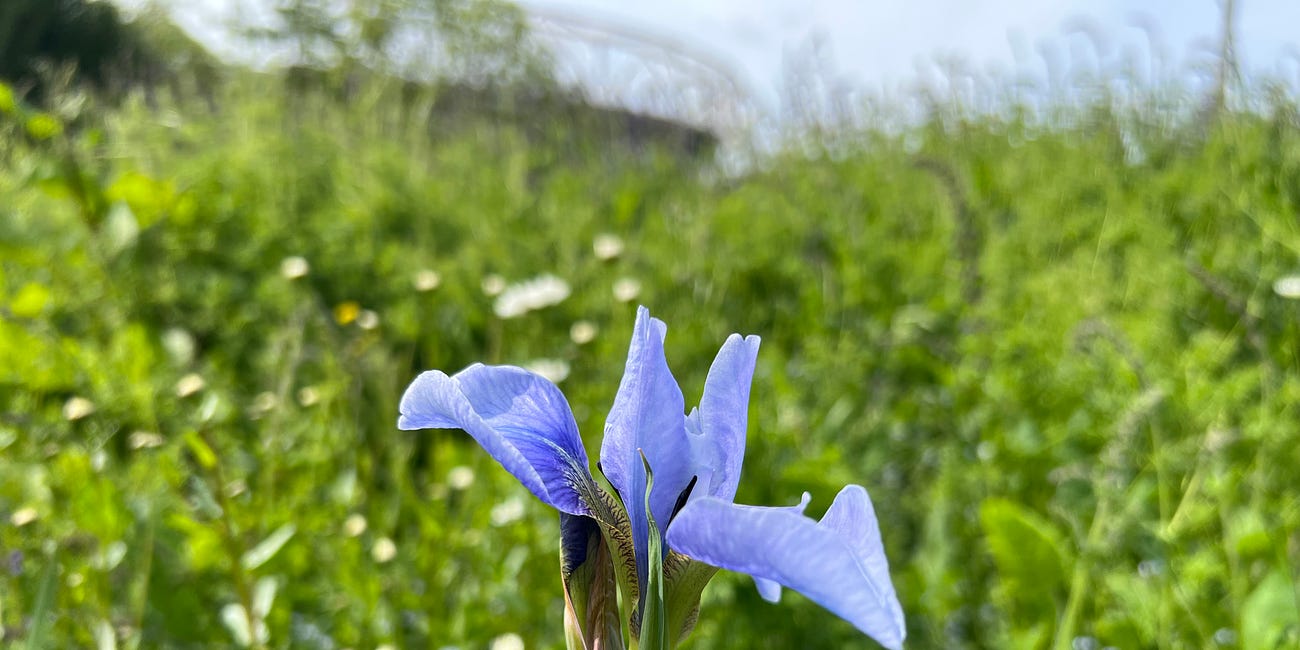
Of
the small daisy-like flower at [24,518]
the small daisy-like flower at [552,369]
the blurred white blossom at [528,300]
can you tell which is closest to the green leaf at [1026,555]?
the small daisy-like flower at [552,369]

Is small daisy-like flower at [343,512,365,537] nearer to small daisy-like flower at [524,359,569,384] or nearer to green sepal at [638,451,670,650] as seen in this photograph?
small daisy-like flower at [524,359,569,384]

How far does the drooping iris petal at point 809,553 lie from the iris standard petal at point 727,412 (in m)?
0.10

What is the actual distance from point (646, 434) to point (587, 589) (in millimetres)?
124

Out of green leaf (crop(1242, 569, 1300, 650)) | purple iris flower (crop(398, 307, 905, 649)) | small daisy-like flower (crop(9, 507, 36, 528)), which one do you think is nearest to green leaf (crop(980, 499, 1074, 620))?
green leaf (crop(1242, 569, 1300, 650))

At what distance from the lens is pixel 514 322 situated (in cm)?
237

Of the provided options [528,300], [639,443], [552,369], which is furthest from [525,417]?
[528,300]

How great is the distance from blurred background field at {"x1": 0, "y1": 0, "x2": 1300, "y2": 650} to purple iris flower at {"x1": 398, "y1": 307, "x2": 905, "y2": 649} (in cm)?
63

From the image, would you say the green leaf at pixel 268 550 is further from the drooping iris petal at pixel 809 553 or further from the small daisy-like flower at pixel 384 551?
the drooping iris petal at pixel 809 553

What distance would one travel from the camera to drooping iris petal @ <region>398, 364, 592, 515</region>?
1.80 feet

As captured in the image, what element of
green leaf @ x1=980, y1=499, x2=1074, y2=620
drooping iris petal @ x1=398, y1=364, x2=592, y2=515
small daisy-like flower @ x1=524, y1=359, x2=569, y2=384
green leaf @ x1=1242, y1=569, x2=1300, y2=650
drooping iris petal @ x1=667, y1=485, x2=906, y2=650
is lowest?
small daisy-like flower @ x1=524, y1=359, x2=569, y2=384

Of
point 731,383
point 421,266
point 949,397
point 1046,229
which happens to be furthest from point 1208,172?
point 731,383

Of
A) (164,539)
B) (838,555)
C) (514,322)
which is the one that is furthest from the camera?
(514,322)

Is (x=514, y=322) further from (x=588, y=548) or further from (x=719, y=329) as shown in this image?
(x=588, y=548)

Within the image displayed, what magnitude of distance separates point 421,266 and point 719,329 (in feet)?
3.29
